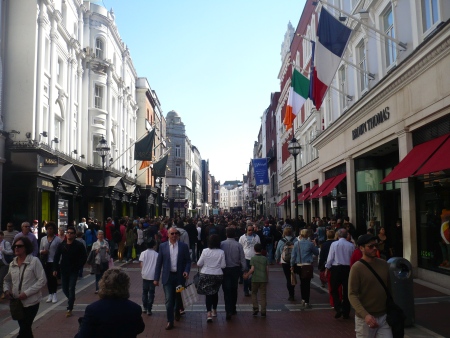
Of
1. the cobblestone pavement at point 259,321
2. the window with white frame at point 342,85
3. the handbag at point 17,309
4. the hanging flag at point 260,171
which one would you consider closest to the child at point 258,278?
the cobblestone pavement at point 259,321

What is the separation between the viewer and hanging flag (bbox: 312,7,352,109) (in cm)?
1473

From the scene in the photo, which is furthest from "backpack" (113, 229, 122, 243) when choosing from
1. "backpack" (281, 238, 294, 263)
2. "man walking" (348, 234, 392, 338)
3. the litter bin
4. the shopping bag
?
"man walking" (348, 234, 392, 338)

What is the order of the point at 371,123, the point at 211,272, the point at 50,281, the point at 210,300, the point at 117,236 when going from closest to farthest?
the point at 211,272 → the point at 210,300 → the point at 50,281 → the point at 371,123 → the point at 117,236

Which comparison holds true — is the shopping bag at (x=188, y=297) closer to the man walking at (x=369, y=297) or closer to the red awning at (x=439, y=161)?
the man walking at (x=369, y=297)

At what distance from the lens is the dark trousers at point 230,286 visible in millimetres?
9914

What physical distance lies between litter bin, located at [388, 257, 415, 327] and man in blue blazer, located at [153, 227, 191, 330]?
3.80m

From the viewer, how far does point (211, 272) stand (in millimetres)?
9484

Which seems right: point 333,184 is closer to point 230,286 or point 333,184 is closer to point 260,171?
point 230,286

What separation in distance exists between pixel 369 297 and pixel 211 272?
4.52 m

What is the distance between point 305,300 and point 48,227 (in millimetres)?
6264

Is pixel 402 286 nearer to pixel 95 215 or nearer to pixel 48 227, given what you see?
→ pixel 48 227

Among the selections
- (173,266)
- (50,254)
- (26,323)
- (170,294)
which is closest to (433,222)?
(173,266)

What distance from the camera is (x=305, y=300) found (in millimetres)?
10867

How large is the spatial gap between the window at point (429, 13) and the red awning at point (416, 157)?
3.11 meters
